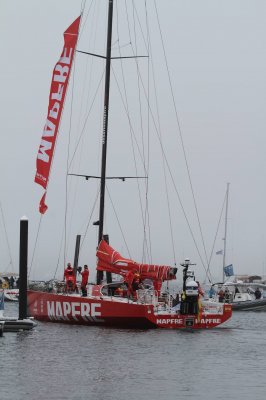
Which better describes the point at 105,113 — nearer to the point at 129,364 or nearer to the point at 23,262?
the point at 23,262

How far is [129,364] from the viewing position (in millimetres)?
25578

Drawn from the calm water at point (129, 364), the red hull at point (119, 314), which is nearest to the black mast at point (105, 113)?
the red hull at point (119, 314)

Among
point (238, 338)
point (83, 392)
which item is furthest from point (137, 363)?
point (238, 338)

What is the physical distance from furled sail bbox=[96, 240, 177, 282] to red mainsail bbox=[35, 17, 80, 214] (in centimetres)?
328

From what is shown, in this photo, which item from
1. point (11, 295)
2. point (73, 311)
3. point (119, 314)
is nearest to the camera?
point (119, 314)

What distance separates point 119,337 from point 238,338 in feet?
16.8

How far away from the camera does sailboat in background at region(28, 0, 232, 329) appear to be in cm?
3369

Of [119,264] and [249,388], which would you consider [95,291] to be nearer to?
[119,264]

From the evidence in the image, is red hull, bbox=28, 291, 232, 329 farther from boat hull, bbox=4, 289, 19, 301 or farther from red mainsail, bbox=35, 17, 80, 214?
boat hull, bbox=4, 289, 19, 301


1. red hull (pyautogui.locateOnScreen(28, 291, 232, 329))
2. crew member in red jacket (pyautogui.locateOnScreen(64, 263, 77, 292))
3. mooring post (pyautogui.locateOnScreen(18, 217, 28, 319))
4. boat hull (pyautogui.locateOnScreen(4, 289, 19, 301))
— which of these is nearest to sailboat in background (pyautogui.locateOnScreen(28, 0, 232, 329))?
red hull (pyautogui.locateOnScreen(28, 291, 232, 329))

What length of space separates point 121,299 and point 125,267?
1.81 m

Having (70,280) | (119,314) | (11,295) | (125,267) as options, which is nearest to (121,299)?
(119,314)

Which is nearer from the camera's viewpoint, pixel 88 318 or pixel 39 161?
pixel 88 318

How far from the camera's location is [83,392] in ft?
68.1
